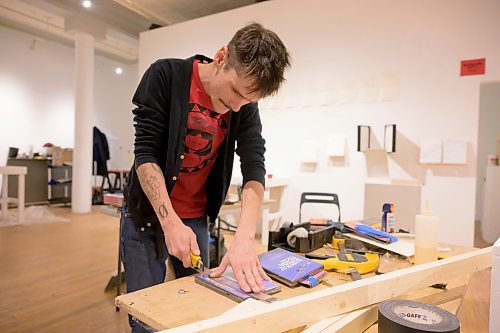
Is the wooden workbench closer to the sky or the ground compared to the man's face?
closer to the ground

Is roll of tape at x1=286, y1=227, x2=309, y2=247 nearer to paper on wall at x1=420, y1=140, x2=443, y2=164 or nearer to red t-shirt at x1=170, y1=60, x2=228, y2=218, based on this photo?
red t-shirt at x1=170, y1=60, x2=228, y2=218

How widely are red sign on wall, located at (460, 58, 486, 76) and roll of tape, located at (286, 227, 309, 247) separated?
2782 millimetres

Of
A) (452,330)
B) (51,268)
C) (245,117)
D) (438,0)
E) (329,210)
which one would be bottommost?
(51,268)

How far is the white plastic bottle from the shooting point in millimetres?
1039

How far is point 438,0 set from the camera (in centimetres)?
321

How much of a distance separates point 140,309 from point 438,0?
3.67 metres

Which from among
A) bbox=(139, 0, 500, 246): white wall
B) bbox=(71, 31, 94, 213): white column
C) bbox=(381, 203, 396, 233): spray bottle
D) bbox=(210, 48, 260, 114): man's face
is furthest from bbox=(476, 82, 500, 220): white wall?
bbox=(71, 31, 94, 213): white column

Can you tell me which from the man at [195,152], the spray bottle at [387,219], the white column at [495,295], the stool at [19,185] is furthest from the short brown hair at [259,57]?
the stool at [19,185]

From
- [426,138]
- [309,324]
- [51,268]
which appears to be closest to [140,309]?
[309,324]

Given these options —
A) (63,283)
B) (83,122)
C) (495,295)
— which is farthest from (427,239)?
(83,122)

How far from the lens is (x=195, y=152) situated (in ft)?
3.51

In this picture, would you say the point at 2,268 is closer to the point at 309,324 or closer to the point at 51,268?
the point at 51,268

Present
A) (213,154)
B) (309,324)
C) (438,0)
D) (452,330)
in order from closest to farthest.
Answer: (452,330) → (309,324) → (213,154) → (438,0)

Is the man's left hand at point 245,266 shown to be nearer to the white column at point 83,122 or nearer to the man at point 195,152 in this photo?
the man at point 195,152
